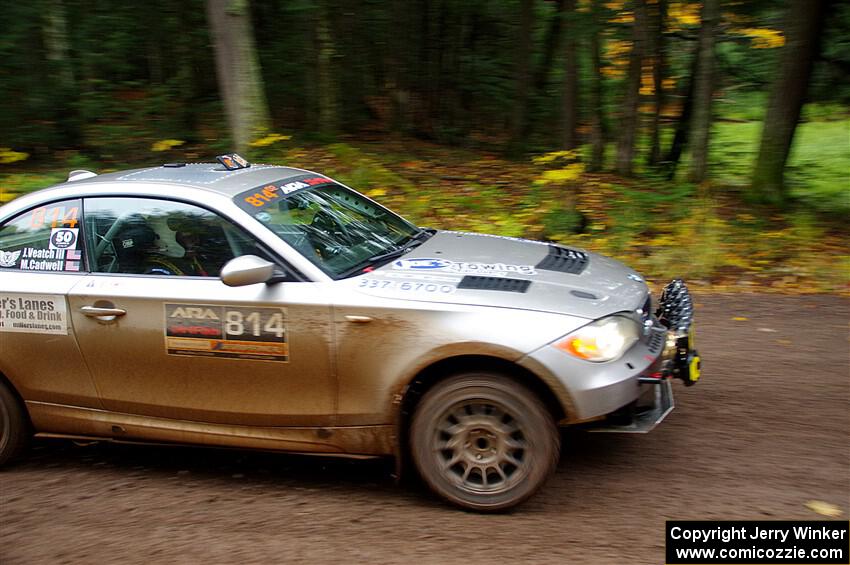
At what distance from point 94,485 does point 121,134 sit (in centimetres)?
963

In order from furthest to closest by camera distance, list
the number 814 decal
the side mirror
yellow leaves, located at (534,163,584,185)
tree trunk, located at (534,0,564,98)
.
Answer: tree trunk, located at (534,0,564,98) → yellow leaves, located at (534,163,584,185) → the number 814 decal → the side mirror

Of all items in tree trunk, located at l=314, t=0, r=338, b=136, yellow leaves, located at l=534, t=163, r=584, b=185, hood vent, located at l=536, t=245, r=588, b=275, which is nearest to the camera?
hood vent, located at l=536, t=245, r=588, b=275

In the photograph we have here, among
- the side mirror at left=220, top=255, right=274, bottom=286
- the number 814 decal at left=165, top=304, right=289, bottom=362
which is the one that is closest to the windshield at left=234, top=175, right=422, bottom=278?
the side mirror at left=220, top=255, right=274, bottom=286

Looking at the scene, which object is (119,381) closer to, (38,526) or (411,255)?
(38,526)

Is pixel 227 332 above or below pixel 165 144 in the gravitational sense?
above

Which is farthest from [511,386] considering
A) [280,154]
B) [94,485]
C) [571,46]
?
[571,46]

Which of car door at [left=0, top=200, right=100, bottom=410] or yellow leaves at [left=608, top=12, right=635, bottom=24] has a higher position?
yellow leaves at [left=608, top=12, right=635, bottom=24]

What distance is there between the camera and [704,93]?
438 inches

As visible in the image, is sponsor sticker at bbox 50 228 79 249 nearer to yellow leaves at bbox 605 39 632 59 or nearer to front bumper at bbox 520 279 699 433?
front bumper at bbox 520 279 699 433

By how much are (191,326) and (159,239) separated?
0.62 meters

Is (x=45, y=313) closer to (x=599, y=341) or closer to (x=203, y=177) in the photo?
(x=203, y=177)

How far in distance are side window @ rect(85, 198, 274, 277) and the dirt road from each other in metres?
1.30

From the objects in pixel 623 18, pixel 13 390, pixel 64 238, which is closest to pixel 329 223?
pixel 64 238

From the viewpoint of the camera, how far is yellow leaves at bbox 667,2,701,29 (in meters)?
11.9
